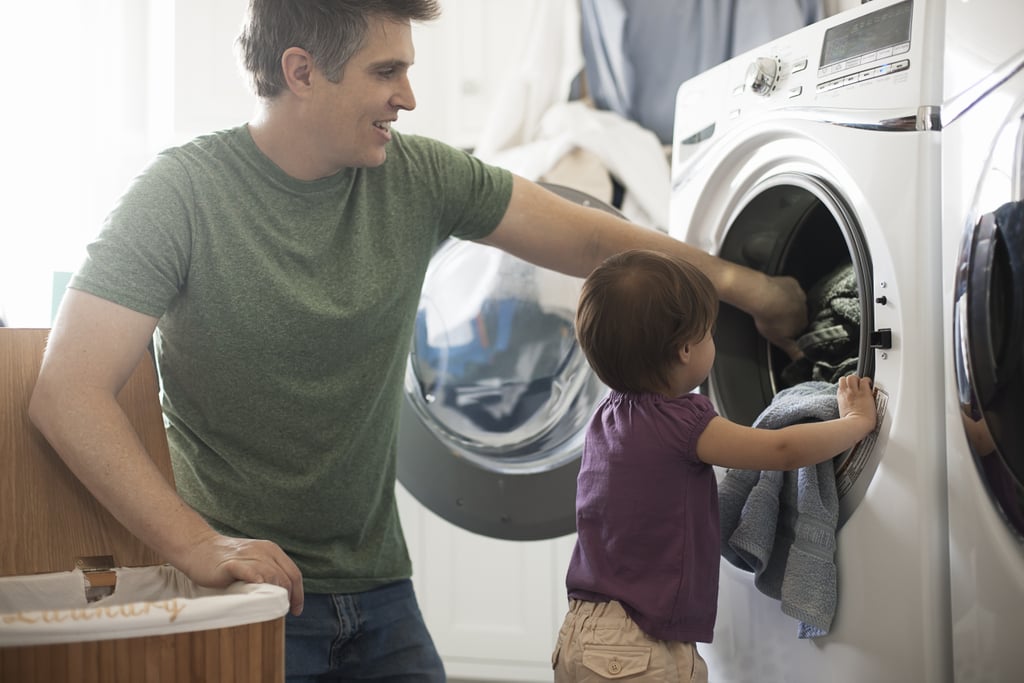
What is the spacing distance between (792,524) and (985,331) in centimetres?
33

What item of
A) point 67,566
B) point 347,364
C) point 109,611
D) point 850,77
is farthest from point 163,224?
point 850,77

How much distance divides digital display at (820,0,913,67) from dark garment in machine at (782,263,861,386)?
26cm

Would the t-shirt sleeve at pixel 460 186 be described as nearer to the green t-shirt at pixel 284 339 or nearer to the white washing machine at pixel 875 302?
the green t-shirt at pixel 284 339

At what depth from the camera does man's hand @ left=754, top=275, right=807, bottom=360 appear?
1.35 m

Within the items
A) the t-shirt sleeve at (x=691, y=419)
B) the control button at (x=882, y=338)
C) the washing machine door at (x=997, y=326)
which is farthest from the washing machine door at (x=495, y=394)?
the washing machine door at (x=997, y=326)

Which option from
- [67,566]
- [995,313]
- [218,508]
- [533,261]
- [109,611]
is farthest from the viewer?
[533,261]

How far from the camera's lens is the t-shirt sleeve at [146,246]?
1054 millimetres

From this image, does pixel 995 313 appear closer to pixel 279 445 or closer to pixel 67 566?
pixel 279 445

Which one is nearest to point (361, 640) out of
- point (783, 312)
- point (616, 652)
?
point (616, 652)

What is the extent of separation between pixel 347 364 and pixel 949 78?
28.2 inches

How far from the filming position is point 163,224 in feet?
3.67

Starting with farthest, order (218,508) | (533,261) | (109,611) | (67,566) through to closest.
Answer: (533,261)
(218,508)
(67,566)
(109,611)

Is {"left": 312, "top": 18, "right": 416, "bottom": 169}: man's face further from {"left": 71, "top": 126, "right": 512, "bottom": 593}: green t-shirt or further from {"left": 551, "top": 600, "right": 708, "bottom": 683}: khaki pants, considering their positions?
{"left": 551, "top": 600, "right": 708, "bottom": 683}: khaki pants

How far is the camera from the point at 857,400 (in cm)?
109
